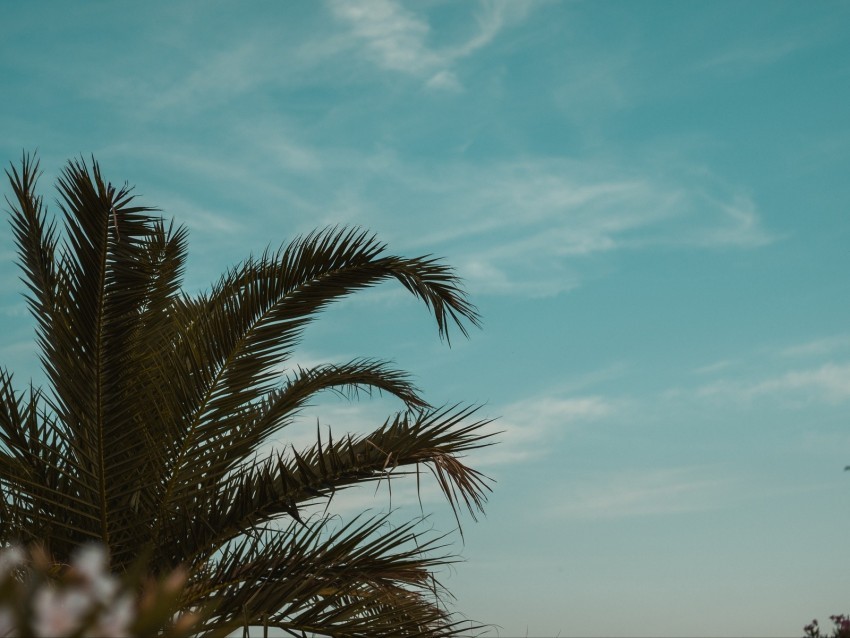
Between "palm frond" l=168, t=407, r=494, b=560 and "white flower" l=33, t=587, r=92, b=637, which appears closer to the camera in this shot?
"white flower" l=33, t=587, r=92, b=637

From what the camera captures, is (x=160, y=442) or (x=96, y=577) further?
(x=160, y=442)

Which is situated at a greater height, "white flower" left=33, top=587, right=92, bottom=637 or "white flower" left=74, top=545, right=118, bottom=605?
"white flower" left=74, top=545, right=118, bottom=605

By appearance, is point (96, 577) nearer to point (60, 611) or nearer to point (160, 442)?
point (60, 611)

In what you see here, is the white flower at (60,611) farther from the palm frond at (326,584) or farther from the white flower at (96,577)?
the palm frond at (326,584)

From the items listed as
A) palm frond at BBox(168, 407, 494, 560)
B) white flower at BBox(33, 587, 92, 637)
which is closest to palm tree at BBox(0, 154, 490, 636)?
palm frond at BBox(168, 407, 494, 560)

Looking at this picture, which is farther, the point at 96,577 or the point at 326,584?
the point at 326,584

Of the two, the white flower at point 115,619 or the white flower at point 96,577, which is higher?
the white flower at point 96,577

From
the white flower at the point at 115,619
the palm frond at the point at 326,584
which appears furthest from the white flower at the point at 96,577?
the palm frond at the point at 326,584

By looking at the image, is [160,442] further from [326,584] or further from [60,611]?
[60,611]

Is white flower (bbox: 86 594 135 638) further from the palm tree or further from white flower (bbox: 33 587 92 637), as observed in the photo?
the palm tree

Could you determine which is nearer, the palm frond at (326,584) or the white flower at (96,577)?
the white flower at (96,577)

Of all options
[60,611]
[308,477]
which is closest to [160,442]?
[308,477]

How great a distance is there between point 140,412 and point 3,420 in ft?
3.36

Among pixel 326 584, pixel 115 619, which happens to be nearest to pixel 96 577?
pixel 115 619
